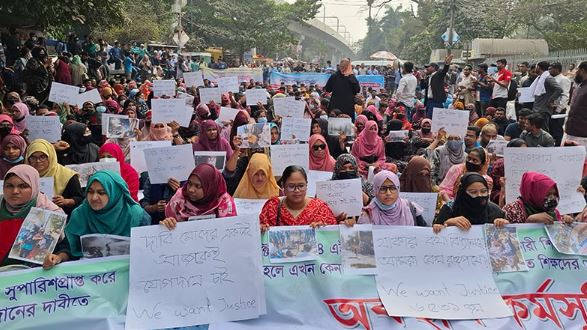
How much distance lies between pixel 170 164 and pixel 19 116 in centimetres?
353

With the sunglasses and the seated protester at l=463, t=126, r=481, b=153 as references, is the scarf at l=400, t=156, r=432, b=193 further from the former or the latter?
the seated protester at l=463, t=126, r=481, b=153

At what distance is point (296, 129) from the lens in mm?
7156

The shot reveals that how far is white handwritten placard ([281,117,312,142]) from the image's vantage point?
7.14 m

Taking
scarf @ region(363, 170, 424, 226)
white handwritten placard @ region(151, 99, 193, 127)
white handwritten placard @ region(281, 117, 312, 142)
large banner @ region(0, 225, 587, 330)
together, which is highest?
white handwritten placard @ region(151, 99, 193, 127)

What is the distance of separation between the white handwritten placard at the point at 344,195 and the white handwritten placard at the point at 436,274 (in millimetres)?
730

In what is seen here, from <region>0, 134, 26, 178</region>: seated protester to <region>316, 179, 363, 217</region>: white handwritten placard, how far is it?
274 cm

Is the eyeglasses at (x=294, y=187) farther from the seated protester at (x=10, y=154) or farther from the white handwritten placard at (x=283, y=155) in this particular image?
the seated protester at (x=10, y=154)

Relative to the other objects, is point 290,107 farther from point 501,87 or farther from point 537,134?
point 501,87

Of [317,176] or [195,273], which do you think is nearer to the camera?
[195,273]

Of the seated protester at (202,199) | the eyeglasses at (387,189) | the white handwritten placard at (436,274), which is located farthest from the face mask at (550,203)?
the seated protester at (202,199)

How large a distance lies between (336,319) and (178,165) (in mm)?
2308

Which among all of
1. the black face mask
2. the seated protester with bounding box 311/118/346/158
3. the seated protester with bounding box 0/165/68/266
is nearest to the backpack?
the seated protester with bounding box 311/118/346/158

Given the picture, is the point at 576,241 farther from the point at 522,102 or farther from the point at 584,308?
the point at 522,102

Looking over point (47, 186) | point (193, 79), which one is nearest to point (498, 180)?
point (47, 186)
